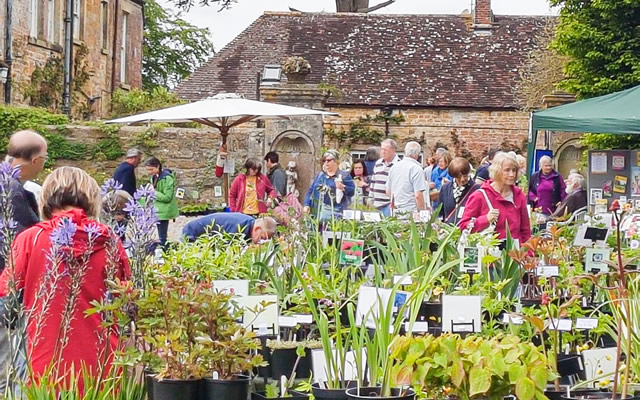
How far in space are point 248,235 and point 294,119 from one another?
10.0m

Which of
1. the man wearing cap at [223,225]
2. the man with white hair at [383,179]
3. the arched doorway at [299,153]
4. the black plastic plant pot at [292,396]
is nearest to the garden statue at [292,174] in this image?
the arched doorway at [299,153]

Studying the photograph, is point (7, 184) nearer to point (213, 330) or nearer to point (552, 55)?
point (213, 330)

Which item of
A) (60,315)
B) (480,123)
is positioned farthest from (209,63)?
(60,315)

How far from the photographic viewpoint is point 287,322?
479cm

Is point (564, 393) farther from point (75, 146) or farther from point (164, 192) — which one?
point (75, 146)

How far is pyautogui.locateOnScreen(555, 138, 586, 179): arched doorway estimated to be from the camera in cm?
1897

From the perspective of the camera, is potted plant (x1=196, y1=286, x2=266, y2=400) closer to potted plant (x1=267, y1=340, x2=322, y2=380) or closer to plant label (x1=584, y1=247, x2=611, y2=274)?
potted plant (x1=267, y1=340, x2=322, y2=380)

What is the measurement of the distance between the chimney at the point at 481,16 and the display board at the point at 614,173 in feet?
52.5

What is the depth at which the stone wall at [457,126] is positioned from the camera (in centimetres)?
2619

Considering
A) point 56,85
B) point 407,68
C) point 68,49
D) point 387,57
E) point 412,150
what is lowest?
point 412,150

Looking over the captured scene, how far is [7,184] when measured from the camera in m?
3.65

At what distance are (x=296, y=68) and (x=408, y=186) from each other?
8.38 m

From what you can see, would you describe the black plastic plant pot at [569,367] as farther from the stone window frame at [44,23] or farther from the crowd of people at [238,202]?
the stone window frame at [44,23]

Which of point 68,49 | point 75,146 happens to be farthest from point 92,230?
point 68,49
